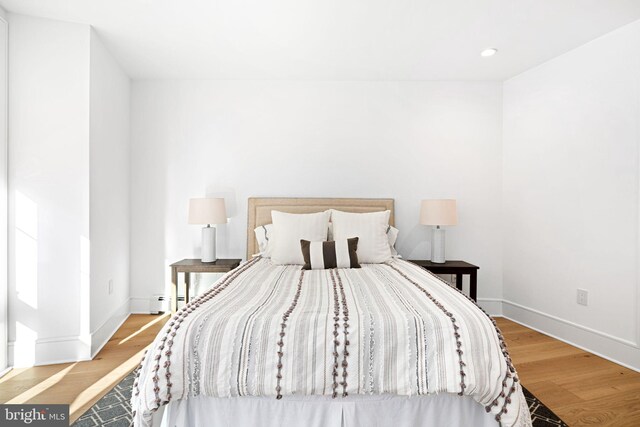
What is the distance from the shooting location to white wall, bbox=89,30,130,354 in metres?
2.61

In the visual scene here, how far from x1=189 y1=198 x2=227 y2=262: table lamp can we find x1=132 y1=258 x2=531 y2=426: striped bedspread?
5.84ft

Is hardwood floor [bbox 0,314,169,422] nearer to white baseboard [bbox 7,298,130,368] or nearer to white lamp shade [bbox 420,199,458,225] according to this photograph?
white baseboard [bbox 7,298,130,368]

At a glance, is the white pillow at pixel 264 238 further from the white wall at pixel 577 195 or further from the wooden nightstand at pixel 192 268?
the white wall at pixel 577 195

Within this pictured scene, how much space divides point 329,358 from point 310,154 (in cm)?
253

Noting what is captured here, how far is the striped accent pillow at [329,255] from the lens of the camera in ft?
8.43

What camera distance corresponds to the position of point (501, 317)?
355 centimetres

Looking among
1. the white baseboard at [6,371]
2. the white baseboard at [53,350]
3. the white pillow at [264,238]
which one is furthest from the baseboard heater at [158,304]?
the white baseboard at [6,371]

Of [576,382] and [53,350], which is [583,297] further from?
[53,350]

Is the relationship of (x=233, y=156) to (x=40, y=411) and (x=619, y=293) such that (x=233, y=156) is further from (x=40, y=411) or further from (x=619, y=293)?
(x=619, y=293)

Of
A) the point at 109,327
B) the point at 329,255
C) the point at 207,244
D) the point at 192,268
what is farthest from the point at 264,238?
the point at 109,327

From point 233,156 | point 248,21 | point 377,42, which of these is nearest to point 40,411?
point 233,156

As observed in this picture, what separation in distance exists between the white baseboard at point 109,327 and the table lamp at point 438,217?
308 cm

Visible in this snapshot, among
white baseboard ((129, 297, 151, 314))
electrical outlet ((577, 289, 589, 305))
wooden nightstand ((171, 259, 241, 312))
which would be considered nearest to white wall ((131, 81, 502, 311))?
white baseboard ((129, 297, 151, 314))

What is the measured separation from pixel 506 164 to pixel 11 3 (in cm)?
448
